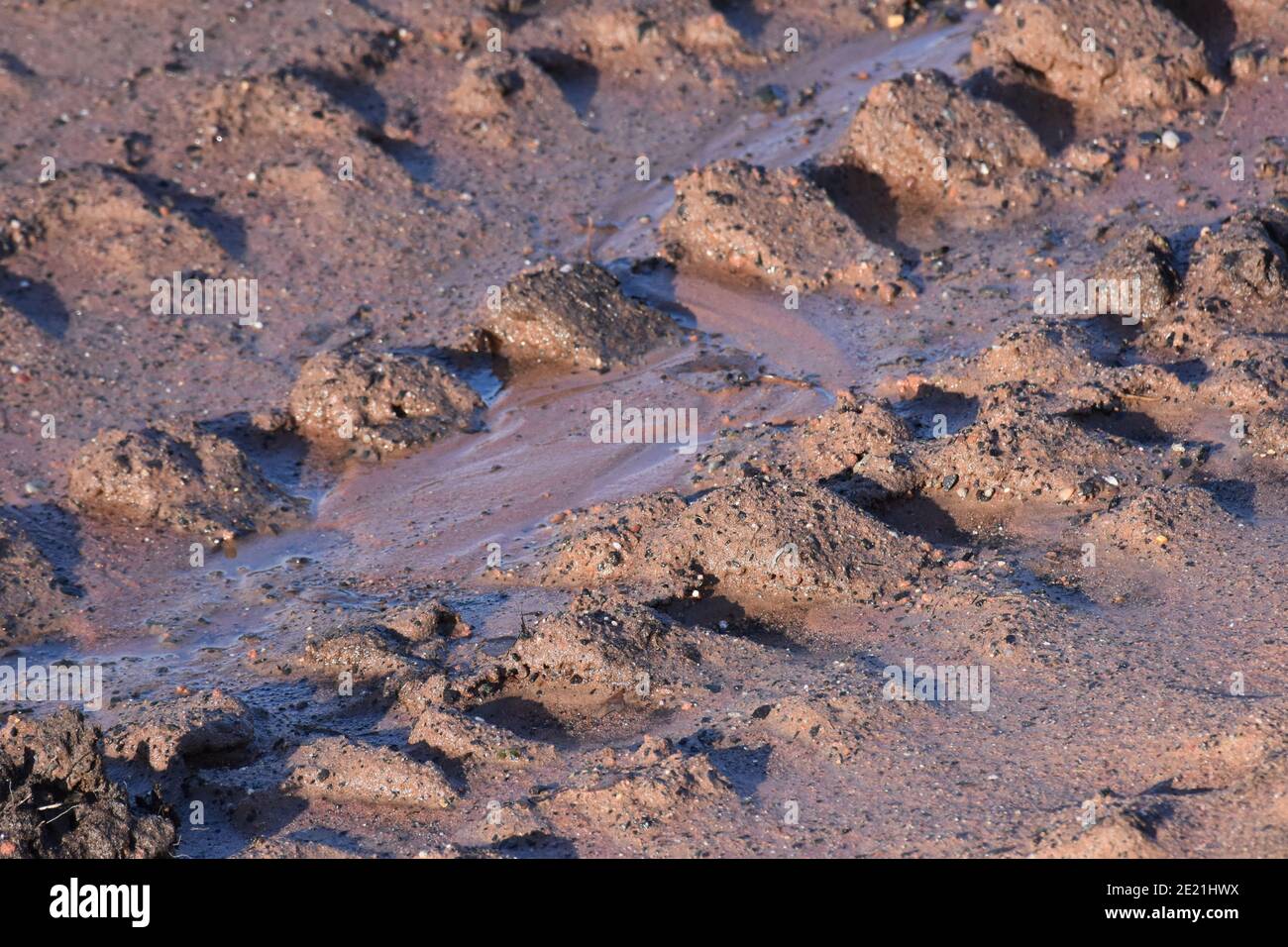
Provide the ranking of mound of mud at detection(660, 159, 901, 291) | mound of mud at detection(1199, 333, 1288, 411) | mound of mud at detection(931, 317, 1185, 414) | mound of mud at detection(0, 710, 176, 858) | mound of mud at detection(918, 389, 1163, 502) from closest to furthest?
1. mound of mud at detection(0, 710, 176, 858)
2. mound of mud at detection(918, 389, 1163, 502)
3. mound of mud at detection(1199, 333, 1288, 411)
4. mound of mud at detection(931, 317, 1185, 414)
5. mound of mud at detection(660, 159, 901, 291)

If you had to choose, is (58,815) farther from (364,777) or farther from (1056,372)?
(1056,372)

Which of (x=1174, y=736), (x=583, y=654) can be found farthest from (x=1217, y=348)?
(x=583, y=654)

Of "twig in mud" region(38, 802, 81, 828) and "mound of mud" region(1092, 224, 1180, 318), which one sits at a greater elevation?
"mound of mud" region(1092, 224, 1180, 318)

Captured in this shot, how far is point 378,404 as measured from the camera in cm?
716

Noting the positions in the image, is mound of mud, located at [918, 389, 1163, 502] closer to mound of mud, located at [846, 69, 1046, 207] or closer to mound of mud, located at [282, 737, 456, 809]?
mound of mud, located at [282, 737, 456, 809]

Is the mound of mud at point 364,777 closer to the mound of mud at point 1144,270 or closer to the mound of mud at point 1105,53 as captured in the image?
the mound of mud at point 1144,270

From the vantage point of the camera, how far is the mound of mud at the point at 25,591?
237 inches

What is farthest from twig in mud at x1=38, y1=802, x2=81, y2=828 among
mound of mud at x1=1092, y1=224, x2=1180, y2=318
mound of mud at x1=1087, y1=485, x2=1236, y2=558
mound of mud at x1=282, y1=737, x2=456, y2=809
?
mound of mud at x1=1092, y1=224, x2=1180, y2=318

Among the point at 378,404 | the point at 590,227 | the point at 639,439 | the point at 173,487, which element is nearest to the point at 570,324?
the point at 639,439

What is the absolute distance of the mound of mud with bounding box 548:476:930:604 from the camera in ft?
18.2

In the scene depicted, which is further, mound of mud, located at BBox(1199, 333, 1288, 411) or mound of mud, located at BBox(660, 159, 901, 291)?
mound of mud, located at BBox(660, 159, 901, 291)

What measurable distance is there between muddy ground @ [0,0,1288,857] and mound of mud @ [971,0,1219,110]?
0.08ft

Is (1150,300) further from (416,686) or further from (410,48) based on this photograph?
(410,48)

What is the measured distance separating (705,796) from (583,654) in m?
0.82
